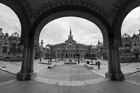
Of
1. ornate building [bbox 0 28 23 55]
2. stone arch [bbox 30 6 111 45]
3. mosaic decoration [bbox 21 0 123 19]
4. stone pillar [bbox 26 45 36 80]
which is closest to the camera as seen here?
stone pillar [bbox 26 45 36 80]

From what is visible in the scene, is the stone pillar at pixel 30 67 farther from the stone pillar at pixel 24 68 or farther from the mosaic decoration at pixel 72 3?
the mosaic decoration at pixel 72 3

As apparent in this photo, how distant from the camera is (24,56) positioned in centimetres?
507

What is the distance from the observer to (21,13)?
5.01m

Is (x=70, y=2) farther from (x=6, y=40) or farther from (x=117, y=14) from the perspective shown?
(x=6, y=40)

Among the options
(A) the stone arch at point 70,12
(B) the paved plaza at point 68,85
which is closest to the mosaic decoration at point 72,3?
(A) the stone arch at point 70,12

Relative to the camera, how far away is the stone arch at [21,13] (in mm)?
4605

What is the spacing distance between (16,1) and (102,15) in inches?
249

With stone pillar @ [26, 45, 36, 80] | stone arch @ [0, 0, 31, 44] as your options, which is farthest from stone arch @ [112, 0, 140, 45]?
stone arch @ [0, 0, 31, 44]

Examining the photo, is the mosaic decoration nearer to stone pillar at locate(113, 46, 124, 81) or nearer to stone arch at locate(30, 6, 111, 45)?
stone arch at locate(30, 6, 111, 45)

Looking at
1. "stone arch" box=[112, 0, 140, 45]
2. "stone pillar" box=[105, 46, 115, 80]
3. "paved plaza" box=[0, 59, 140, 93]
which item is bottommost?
"paved plaza" box=[0, 59, 140, 93]

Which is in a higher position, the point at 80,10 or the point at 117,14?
the point at 80,10

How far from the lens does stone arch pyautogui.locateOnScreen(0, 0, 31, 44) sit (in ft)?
15.1

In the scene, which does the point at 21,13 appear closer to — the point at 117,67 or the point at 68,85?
the point at 68,85

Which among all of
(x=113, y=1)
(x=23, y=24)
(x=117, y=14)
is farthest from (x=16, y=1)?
(x=117, y=14)
